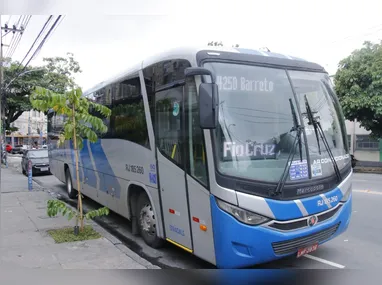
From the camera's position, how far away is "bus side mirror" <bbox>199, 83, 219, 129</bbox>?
3439mm

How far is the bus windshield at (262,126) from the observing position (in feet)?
12.0

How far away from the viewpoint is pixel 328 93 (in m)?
4.56

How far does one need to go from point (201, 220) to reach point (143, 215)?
5.87ft

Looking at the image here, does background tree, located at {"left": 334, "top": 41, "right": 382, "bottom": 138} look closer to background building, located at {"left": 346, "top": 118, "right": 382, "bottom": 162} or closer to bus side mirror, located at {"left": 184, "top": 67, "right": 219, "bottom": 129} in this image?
background building, located at {"left": 346, "top": 118, "right": 382, "bottom": 162}

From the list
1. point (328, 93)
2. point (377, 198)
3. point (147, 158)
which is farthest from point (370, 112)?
point (147, 158)

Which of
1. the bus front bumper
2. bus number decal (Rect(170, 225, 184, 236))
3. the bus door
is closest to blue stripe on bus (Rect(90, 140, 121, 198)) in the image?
the bus door

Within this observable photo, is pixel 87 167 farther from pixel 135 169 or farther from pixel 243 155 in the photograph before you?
pixel 243 155

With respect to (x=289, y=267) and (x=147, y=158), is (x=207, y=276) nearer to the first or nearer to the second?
(x=289, y=267)

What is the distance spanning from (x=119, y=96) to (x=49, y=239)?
2894 mm

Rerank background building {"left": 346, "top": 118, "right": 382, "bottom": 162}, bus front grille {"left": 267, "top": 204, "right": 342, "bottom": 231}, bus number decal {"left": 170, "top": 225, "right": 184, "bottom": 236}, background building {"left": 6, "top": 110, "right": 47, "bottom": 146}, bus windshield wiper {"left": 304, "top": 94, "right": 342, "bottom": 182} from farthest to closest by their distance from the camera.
→ background building {"left": 6, "top": 110, "right": 47, "bottom": 146} → background building {"left": 346, "top": 118, "right": 382, "bottom": 162} → bus number decal {"left": 170, "top": 225, "right": 184, "bottom": 236} → bus windshield wiper {"left": 304, "top": 94, "right": 342, "bottom": 182} → bus front grille {"left": 267, "top": 204, "right": 342, "bottom": 231}

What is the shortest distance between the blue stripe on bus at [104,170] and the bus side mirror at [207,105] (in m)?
3.29

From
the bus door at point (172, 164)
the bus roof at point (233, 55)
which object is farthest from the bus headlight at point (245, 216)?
the bus roof at point (233, 55)

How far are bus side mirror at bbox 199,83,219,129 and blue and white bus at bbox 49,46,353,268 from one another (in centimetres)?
1

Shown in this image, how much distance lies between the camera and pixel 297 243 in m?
3.75
